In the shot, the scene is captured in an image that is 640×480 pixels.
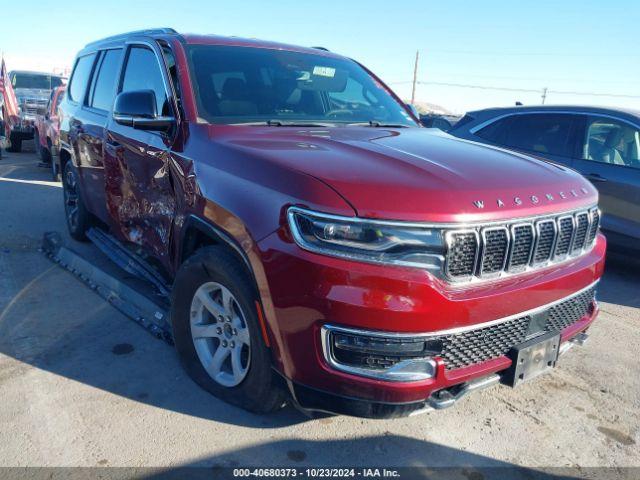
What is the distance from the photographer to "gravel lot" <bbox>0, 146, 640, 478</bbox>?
2.62 m

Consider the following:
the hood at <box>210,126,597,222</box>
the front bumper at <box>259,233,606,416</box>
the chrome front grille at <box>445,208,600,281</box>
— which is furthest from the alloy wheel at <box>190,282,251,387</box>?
the chrome front grille at <box>445,208,600,281</box>

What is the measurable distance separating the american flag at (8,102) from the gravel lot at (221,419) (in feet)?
37.9

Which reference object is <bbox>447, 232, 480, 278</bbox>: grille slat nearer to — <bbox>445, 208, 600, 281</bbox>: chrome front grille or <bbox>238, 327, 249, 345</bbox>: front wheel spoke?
<bbox>445, 208, 600, 281</bbox>: chrome front grille

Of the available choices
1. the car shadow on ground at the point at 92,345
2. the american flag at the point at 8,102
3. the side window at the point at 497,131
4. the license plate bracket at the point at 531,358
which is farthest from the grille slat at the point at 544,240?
the american flag at the point at 8,102

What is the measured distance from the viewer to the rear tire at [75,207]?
5.51 metres

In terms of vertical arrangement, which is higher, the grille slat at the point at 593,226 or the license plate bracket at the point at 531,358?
the grille slat at the point at 593,226

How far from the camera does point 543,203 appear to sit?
259 centimetres

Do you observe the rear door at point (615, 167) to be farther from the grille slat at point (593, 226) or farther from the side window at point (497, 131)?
the grille slat at point (593, 226)

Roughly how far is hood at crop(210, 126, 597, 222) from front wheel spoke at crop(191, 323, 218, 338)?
1007 millimetres

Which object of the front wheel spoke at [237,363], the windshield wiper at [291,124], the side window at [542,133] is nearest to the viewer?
the front wheel spoke at [237,363]

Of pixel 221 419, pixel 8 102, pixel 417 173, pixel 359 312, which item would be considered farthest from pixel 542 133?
pixel 8 102

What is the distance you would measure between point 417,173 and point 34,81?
1706 centimetres

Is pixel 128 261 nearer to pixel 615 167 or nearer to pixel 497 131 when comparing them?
pixel 497 131

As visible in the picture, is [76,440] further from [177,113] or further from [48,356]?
[177,113]
